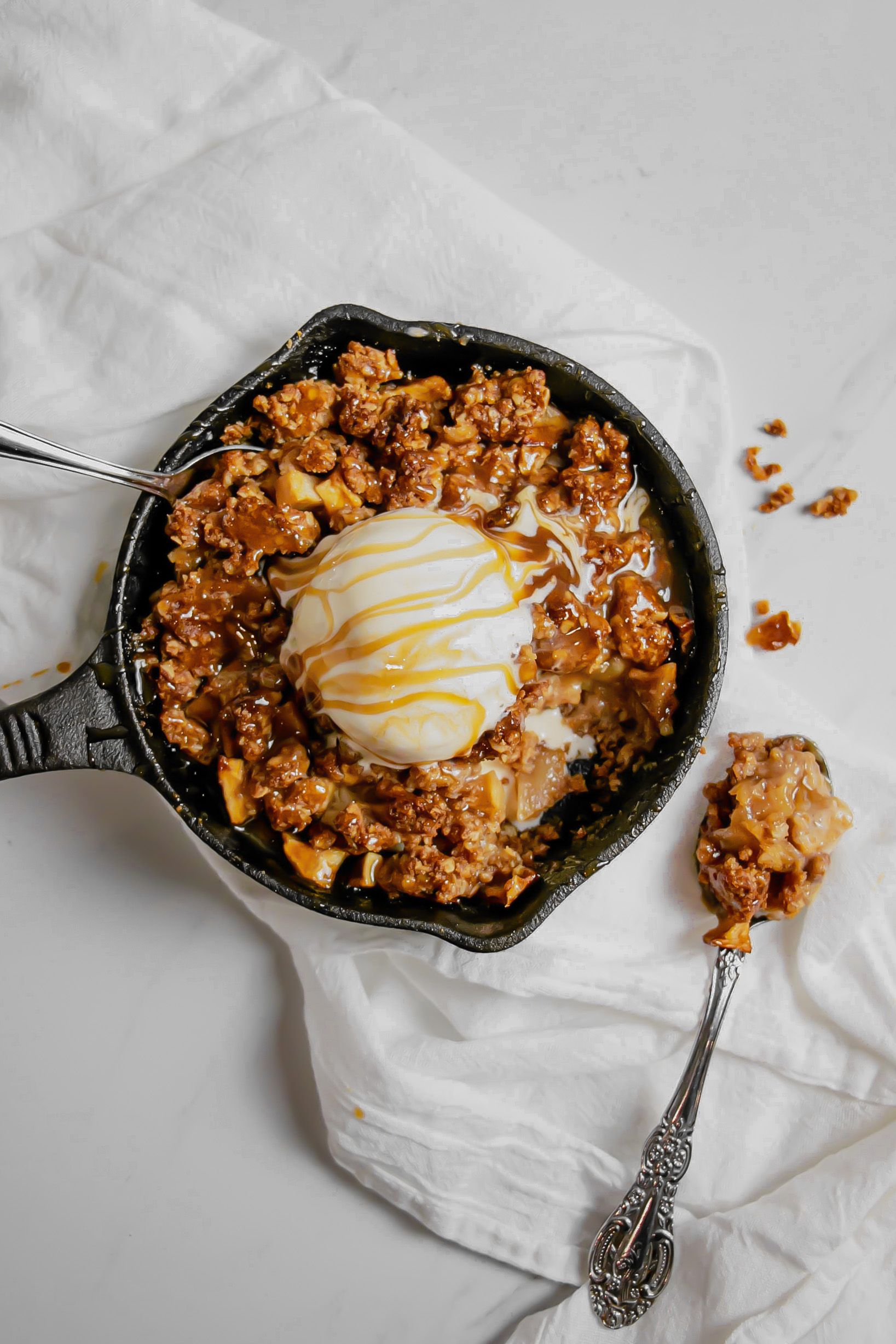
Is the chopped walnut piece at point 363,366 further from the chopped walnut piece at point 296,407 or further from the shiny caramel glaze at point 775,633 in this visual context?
the shiny caramel glaze at point 775,633

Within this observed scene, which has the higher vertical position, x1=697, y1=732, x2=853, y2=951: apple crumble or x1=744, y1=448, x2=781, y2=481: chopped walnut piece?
x1=744, y1=448, x2=781, y2=481: chopped walnut piece

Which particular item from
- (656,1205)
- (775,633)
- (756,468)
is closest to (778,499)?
(756,468)

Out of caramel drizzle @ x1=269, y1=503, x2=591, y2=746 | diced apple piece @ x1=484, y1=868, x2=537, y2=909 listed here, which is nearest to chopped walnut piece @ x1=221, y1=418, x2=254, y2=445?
caramel drizzle @ x1=269, y1=503, x2=591, y2=746

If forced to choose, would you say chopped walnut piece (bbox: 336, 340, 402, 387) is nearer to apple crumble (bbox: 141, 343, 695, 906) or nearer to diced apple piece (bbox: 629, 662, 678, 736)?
apple crumble (bbox: 141, 343, 695, 906)

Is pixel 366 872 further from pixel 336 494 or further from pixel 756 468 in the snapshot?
pixel 756 468

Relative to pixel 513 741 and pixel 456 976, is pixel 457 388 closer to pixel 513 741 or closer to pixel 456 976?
pixel 513 741
